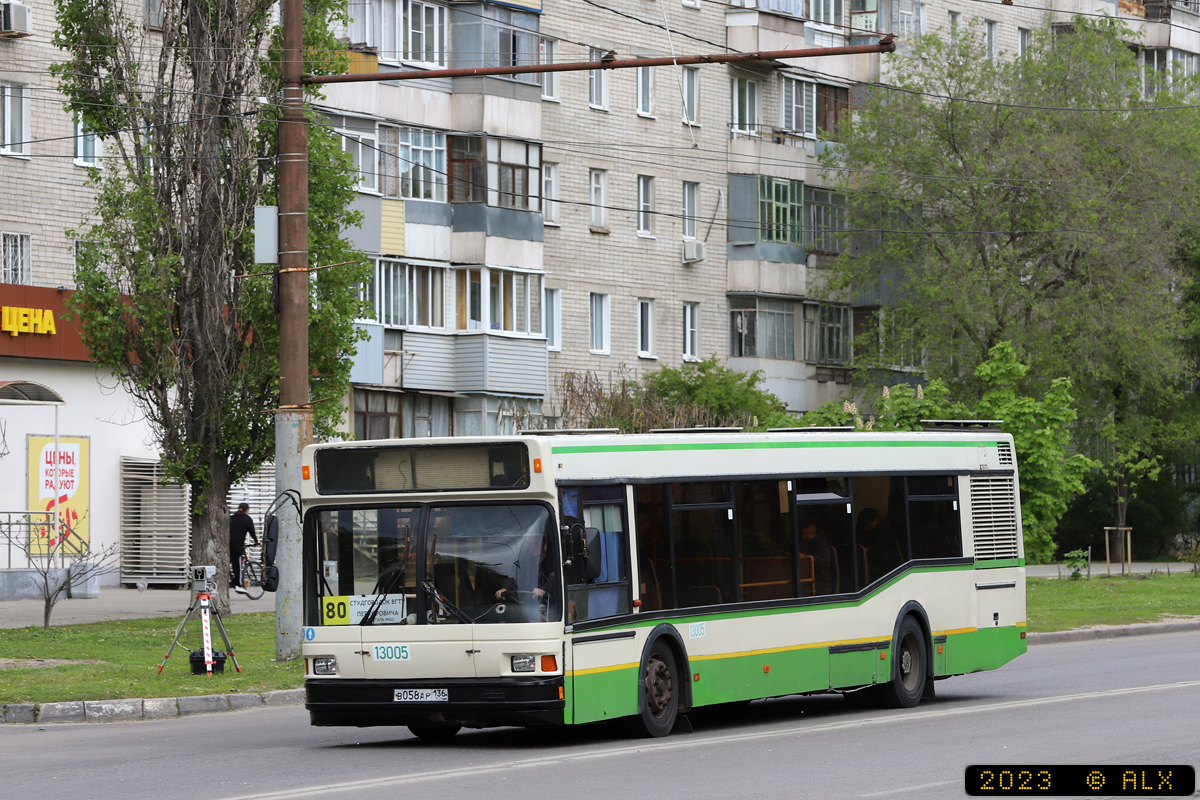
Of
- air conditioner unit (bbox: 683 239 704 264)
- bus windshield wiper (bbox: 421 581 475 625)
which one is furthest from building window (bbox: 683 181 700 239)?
bus windshield wiper (bbox: 421 581 475 625)

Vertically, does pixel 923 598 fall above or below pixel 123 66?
below

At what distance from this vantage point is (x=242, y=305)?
29219mm

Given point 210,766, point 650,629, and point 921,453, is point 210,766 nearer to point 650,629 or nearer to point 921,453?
point 650,629

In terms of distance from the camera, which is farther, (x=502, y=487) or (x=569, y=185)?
(x=569, y=185)

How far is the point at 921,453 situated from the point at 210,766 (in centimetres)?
768

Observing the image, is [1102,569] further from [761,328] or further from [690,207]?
[690,207]

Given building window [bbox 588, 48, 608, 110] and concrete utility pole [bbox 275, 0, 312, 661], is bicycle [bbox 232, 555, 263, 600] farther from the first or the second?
building window [bbox 588, 48, 608, 110]

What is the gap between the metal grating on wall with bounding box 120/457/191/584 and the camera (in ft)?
131

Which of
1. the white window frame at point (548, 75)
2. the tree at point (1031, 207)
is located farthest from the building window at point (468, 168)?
the tree at point (1031, 207)

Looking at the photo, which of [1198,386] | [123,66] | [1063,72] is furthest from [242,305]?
[1198,386]

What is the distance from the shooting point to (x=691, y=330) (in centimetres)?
5216

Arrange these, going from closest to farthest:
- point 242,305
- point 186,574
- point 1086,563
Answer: point 242,305 < point 186,574 < point 1086,563

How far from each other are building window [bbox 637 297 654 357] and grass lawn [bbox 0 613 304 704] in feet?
77.3

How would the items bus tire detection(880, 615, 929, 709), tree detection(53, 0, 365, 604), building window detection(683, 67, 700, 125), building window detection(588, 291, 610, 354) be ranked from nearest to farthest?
bus tire detection(880, 615, 929, 709) < tree detection(53, 0, 365, 604) < building window detection(588, 291, 610, 354) < building window detection(683, 67, 700, 125)
